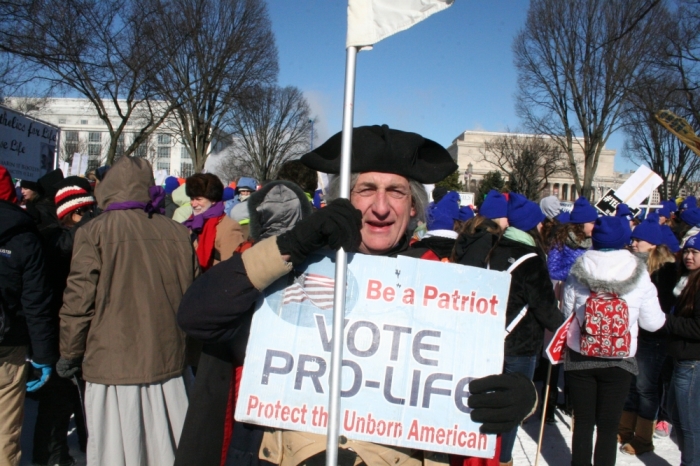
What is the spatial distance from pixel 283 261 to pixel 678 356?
385 cm

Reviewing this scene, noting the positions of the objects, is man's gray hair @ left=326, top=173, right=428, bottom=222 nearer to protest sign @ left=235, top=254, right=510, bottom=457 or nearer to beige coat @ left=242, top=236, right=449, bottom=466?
protest sign @ left=235, top=254, right=510, bottom=457

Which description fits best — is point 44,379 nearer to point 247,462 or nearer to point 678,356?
point 247,462

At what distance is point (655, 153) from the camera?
116 feet

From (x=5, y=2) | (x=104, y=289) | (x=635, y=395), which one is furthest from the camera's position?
(x=5, y=2)

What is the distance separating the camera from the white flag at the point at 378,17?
5.25 ft

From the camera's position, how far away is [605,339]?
3859 millimetres

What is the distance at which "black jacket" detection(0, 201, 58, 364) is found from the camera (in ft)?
11.7

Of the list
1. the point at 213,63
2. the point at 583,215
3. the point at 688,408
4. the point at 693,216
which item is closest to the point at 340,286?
the point at 688,408

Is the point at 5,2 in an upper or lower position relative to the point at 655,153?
lower

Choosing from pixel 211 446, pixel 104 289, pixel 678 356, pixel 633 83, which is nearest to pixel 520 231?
pixel 678 356

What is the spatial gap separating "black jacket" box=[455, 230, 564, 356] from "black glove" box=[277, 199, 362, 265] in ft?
8.86

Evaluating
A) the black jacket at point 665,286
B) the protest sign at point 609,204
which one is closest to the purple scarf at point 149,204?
the black jacket at point 665,286

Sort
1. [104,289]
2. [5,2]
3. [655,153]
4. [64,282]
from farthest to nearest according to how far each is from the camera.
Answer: [655,153] → [5,2] → [64,282] → [104,289]

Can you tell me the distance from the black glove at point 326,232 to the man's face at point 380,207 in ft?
1.18
